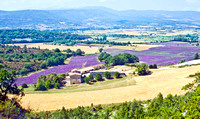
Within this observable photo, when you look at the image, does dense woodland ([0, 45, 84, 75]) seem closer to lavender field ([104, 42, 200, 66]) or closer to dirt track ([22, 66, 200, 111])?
lavender field ([104, 42, 200, 66])

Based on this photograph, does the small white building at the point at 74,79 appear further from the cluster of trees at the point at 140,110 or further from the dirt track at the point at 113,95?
the cluster of trees at the point at 140,110

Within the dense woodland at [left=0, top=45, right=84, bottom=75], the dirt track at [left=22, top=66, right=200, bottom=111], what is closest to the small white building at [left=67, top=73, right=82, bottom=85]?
the dirt track at [left=22, top=66, right=200, bottom=111]

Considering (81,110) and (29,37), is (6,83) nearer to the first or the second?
(81,110)

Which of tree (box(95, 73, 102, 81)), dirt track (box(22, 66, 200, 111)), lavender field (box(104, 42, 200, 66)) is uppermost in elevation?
lavender field (box(104, 42, 200, 66))

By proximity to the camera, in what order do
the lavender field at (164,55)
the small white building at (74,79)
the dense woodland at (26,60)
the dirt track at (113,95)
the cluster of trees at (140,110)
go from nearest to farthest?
the cluster of trees at (140,110), the dirt track at (113,95), the small white building at (74,79), the dense woodland at (26,60), the lavender field at (164,55)

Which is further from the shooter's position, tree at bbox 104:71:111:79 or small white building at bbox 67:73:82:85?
tree at bbox 104:71:111:79

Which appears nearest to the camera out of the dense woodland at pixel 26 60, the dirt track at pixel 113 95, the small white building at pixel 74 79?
the dirt track at pixel 113 95

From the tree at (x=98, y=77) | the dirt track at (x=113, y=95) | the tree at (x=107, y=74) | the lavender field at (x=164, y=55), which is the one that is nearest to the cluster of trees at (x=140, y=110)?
the dirt track at (x=113, y=95)

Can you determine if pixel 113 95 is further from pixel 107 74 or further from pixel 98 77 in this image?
pixel 107 74
